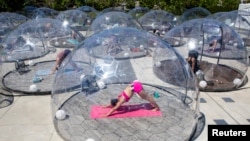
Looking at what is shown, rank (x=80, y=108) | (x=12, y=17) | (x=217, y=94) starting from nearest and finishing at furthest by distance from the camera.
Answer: (x=80, y=108) < (x=217, y=94) < (x=12, y=17)

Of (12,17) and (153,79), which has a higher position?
(12,17)

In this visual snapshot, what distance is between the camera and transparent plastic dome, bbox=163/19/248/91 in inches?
410

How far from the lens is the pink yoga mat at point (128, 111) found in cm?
736

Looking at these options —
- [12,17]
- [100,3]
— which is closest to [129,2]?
[100,3]

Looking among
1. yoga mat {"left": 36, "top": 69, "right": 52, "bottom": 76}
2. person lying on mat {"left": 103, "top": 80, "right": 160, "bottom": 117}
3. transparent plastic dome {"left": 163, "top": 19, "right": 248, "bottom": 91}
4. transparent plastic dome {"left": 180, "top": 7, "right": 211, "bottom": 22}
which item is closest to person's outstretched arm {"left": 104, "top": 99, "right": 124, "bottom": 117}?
person lying on mat {"left": 103, "top": 80, "right": 160, "bottom": 117}

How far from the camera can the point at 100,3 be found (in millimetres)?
30203

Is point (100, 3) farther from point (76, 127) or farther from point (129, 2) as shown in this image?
point (76, 127)

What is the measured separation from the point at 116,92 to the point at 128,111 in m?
1.41

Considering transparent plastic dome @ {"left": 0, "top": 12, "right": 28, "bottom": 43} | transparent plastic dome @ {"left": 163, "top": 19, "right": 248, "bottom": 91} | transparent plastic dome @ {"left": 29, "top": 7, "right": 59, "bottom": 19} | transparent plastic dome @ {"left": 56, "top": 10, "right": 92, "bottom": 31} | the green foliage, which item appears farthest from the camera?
the green foliage

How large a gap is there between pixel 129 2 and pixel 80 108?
79.3 ft

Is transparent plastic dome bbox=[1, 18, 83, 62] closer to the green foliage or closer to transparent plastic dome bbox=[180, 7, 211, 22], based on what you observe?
transparent plastic dome bbox=[180, 7, 211, 22]

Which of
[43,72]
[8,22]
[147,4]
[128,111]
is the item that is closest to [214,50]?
[128,111]

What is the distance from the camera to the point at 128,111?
7582mm

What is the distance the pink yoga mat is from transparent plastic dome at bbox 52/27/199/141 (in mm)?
92
